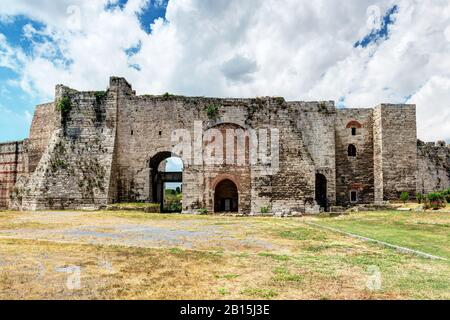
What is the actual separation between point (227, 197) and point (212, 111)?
5.56 metres

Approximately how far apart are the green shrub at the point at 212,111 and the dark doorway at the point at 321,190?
8.05 meters

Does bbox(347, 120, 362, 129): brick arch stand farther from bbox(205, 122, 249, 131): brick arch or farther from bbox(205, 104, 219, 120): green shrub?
bbox(205, 104, 219, 120): green shrub

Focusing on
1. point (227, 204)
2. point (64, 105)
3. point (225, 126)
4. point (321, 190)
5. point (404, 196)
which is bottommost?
point (227, 204)

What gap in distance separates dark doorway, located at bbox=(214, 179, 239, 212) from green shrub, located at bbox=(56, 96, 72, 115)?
10236mm

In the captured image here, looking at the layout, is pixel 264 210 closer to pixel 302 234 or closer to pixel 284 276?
pixel 302 234

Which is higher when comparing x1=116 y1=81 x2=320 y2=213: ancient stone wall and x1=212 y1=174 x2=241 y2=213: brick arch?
x1=116 y1=81 x2=320 y2=213: ancient stone wall

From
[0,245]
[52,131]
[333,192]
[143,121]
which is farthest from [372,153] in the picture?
[0,245]

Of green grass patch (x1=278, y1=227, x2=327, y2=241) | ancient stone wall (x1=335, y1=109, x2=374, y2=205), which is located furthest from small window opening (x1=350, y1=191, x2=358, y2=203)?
green grass patch (x1=278, y1=227, x2=327, y2=241)

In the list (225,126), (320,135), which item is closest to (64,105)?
(225,126)

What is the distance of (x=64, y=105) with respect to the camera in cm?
2231

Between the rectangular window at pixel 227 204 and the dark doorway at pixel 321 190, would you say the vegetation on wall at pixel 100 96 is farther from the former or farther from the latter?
the dark doorway at pixel 321 190

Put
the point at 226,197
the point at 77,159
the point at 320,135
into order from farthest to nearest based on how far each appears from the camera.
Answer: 1. the point at 320,135
2. the point at 226,197
3. the point at 77,159

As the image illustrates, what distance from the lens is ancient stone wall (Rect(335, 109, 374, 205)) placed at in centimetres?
2545
